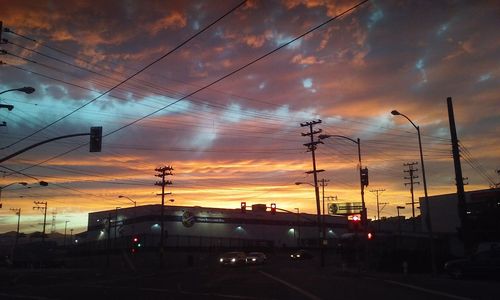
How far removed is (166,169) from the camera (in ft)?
251

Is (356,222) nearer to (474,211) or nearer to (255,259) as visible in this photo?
(255,259)

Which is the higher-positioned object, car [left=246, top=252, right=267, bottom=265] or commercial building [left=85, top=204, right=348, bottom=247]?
commercial building [left=85, top=204, right=348, bottom=247]

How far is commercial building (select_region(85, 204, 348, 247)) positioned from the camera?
96.6m

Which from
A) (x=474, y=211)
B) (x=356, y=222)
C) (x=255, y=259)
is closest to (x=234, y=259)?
(x=255, y=259)

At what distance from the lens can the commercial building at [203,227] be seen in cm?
9662

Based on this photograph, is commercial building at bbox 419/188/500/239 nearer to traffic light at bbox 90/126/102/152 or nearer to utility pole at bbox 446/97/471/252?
utility pole at bbox 446/97/471/252

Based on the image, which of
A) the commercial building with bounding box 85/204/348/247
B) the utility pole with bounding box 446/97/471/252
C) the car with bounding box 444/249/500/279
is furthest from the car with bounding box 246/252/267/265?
the car with bounding box 444/249/500/279

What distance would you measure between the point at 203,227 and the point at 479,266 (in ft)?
255

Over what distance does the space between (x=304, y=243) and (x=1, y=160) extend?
9507 cm

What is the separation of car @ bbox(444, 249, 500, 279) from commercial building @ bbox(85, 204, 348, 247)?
5916 centimetres

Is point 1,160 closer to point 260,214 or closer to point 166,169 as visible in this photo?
point 166,169

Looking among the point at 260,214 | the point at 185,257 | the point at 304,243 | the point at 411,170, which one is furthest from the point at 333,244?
the point at 185,257

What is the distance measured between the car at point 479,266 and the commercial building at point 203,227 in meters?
59.2

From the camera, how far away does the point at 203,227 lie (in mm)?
101875
